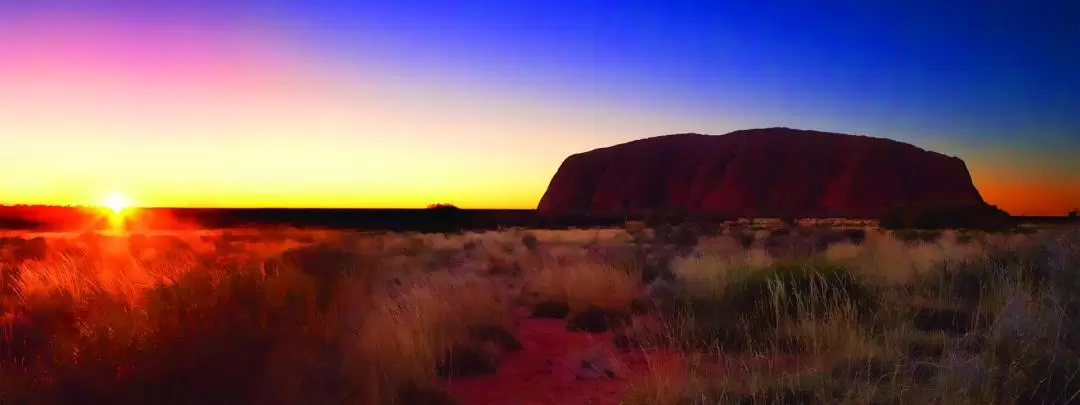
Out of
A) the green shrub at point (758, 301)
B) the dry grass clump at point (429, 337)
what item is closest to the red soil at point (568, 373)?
the dry grass clump at point (429, 337)

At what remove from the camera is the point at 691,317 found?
748 centimetres

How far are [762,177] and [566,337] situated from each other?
65.4m

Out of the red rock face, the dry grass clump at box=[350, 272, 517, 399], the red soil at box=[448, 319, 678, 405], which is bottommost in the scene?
the red soil at box=[448, 319, 678, 405]

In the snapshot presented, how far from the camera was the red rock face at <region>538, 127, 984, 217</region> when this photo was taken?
65812 mm

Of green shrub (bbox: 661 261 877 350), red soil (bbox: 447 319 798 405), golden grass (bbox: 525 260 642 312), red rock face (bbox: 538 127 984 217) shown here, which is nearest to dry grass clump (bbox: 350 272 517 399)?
red soil (bbox: 447 319 798 405)

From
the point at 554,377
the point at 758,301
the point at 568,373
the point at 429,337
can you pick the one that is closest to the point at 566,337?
the point at 568,373

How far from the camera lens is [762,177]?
69.5 metres

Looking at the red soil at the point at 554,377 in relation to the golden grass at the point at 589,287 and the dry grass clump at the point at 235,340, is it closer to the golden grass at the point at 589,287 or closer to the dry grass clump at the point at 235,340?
the dry grass clump at the point at 235,340

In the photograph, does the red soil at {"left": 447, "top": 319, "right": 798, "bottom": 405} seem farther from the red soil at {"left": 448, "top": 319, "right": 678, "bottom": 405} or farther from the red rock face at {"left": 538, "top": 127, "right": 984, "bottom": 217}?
the red rock face at {"left": 538, "top": 127, "right": 984, "bottom": 217}

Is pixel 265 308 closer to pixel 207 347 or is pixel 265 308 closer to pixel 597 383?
pixel 207 347

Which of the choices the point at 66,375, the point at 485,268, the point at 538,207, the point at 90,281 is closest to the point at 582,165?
the point at 538,207

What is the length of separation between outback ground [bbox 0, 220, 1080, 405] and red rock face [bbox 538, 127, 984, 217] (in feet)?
176

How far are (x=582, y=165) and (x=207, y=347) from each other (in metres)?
77.3

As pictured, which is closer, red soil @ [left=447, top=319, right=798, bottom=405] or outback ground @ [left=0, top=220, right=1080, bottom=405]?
outback ground @ [left=0, top=220, right=1080, bottom=405]
